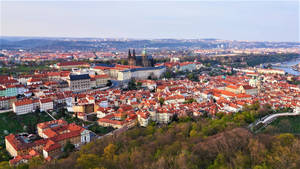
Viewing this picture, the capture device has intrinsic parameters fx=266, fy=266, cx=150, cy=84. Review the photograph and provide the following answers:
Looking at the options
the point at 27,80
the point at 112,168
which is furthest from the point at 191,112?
the point at 27,80

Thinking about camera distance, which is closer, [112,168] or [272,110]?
[112,168]

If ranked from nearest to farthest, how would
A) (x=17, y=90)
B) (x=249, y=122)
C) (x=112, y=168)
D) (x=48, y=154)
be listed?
(x=112, y=168), (x=48, y=154), (x=249, y=122), (x=17, y=90)

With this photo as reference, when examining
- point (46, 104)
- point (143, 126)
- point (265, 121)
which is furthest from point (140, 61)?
point (265, 121)

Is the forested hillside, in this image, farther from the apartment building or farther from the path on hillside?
the apartment building

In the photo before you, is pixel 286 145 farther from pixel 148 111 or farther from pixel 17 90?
pixel 17 90

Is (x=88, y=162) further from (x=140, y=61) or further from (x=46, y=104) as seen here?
Answer: (x=140, y=61)

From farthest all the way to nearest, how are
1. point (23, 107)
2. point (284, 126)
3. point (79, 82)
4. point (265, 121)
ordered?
point (79, 82)
point (23, 107)
point (265, 121)
point (284, 126)

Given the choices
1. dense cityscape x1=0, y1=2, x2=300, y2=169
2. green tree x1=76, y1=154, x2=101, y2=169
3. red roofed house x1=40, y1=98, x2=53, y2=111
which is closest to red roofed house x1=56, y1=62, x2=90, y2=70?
dense cityscape x1=0, y1=2, x2=300, y2=169
